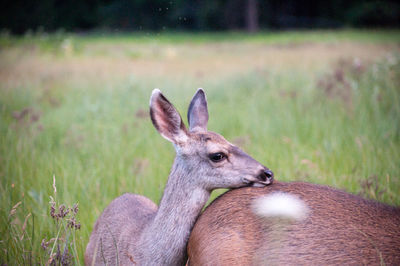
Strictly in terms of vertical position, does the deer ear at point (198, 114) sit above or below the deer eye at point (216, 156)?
above

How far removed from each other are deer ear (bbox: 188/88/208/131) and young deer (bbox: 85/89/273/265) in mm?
199

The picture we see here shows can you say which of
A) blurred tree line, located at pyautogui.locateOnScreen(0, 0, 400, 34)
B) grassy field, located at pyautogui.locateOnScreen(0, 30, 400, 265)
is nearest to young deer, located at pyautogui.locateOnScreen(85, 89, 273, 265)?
grassy field, located at pyautogui.locateOnScreen(0, 30, 400, 265)

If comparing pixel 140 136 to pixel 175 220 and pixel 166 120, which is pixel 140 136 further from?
pixel 175 220

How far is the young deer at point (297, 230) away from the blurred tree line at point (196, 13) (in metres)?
5.01

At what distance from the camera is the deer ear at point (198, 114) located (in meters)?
3.12

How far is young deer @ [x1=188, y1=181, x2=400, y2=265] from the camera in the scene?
1.87 m

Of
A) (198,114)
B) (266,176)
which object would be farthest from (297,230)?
(198,114)

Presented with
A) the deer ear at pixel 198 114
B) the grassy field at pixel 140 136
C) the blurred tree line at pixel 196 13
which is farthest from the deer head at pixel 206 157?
the blurred tree line at pixel 196 13

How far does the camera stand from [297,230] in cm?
198

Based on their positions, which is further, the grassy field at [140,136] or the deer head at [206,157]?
the grassy field at [140,136]

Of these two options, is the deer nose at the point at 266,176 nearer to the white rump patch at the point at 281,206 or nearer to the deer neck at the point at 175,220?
the white rump patch at the point at 281,206

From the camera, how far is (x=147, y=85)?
8.70m

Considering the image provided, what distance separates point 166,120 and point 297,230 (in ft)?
3.89

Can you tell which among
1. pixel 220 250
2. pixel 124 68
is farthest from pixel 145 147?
pixel 124 68
